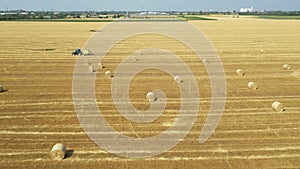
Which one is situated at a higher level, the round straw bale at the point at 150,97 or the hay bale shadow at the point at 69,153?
the round straw bale at the point at 150,97

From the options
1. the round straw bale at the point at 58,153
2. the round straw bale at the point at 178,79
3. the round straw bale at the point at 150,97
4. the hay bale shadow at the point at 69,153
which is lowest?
the hay bale shadow at the point at 69,153

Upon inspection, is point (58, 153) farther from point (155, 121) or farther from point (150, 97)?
point (150, 97)

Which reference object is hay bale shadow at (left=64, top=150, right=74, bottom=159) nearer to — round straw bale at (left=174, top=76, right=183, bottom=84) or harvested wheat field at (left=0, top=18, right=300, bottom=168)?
harvested wheat field at (left=0, top=18, right=300, bottom=168)

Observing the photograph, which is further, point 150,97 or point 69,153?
point 150,97

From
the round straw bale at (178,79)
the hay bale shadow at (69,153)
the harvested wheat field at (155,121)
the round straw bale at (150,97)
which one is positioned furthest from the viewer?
the round straw bale at (178,79)

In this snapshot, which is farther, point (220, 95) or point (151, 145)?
point (220, 95)

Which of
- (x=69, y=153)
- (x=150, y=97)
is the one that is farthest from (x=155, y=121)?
(x=69, y=153)

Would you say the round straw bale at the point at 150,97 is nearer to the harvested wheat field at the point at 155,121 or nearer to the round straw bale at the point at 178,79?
the harvested wheat field at the point at 155,121

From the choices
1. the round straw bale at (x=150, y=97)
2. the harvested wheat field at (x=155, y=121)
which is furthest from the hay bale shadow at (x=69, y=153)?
the round straw bale at (x=150, y=97)

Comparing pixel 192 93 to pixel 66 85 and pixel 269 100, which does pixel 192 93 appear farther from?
pixel 66 85

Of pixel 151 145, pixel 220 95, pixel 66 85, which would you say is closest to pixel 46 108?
pixel 66 85

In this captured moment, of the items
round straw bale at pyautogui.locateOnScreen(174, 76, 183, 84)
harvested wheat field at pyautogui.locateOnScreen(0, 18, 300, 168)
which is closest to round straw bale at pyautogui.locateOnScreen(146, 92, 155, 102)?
harvested wheat field at pyautogui.locateOnScreen(0, 18, 300, 168)
